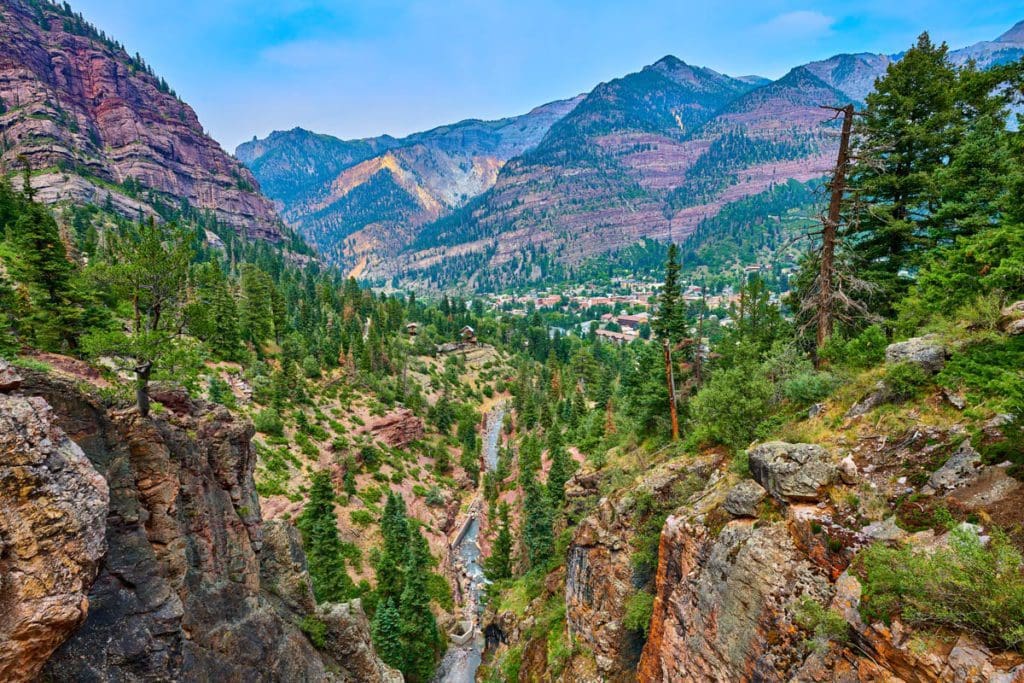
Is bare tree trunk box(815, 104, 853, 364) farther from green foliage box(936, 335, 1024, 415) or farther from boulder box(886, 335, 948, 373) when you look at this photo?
green foliage box(936, 335, 1024, 415)

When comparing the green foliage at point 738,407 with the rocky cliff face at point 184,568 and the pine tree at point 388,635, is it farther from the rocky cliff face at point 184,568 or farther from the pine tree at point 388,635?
the pine tree at point 388,635

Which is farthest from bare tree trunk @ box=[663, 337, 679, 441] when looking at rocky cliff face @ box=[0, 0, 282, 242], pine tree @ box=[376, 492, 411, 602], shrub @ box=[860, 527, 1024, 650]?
rocky cliff face @ box=[0, 0, 282, 242]

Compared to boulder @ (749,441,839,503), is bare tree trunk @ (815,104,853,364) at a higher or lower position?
higher

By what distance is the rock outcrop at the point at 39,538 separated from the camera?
27.0 ft

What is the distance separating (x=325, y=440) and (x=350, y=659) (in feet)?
107

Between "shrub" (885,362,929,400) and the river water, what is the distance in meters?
43.4

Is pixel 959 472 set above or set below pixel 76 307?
below

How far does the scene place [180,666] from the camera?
12.6m

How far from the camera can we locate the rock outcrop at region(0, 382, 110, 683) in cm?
823

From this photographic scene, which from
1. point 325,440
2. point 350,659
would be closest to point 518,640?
point 350,659

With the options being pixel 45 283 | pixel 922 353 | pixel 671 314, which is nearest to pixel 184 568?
pixel 45 283

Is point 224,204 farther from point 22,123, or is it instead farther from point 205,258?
point 205,258

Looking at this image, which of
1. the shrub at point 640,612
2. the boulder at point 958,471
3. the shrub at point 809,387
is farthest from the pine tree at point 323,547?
the boulder at point 958,471

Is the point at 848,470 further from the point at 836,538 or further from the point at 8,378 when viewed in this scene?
the point at 8,378
